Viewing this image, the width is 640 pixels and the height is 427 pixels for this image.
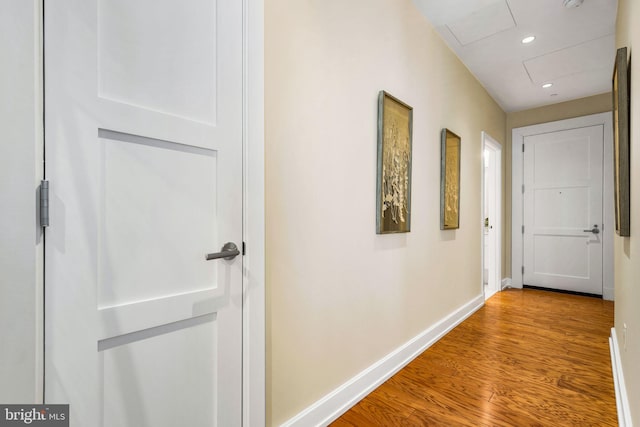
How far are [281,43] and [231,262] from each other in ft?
3.22

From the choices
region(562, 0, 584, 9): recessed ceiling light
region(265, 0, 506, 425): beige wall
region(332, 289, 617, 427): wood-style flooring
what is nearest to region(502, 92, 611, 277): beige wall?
region(332, 289, 617, 427): wood-style flooring

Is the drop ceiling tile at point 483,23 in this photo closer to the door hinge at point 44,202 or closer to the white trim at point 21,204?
the white trim at point 21,204

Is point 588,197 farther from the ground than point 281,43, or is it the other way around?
point 281,43

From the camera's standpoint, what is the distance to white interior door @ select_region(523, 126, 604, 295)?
4152 millimetres

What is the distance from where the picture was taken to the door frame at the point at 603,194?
4023mm

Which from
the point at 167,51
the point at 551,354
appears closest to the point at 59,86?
the point at 167,51

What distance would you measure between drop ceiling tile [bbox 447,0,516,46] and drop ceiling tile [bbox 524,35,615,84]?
0.84 meters

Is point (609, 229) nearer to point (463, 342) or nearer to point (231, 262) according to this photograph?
point (463, 342)

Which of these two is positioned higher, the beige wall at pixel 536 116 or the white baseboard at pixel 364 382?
the beige wall at pixel 536 116

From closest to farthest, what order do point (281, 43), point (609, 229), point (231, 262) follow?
point (231, 262), point (281, 43), point (609, 229)

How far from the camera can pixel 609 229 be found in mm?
4012

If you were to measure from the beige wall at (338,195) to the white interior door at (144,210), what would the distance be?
0.23 m

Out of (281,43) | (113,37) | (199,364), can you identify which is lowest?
(199,364)

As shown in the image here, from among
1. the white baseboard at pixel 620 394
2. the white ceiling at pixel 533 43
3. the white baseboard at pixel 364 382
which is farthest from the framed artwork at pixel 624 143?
the white baseboard at pixel 364 382
